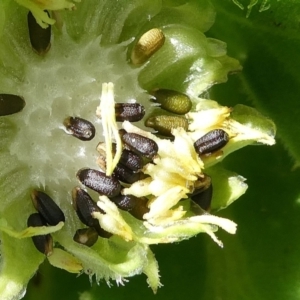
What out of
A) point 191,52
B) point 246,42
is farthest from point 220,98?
point 191,52

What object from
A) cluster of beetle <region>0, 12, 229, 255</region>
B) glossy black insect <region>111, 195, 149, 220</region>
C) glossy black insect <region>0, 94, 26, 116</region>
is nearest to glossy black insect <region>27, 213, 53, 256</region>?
cluster of beetle <region>0, 12, 229, 255</region>

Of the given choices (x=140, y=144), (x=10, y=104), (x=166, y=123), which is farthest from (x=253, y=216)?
(x=10, y=104)

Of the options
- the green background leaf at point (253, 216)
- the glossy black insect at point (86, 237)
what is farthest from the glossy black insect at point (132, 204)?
the green background leaf at point (253, 216)

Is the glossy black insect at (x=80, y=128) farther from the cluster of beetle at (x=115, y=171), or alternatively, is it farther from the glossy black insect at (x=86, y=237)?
the glossy black insect at (x=86, y=237)

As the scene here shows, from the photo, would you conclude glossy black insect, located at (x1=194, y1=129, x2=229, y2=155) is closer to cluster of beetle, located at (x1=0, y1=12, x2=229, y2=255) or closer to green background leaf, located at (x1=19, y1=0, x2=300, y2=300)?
cluster of beetle, located at (x1=0, y1=12, x2=229, y2=255)

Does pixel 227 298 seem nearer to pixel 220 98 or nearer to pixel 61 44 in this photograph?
pixel 220 98

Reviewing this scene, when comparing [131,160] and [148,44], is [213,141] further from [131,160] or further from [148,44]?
[148,44]
